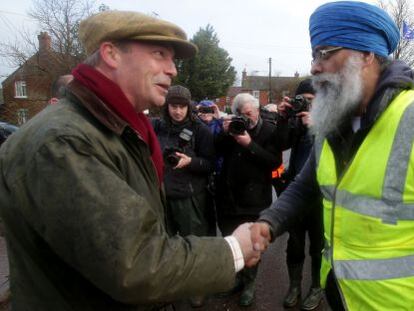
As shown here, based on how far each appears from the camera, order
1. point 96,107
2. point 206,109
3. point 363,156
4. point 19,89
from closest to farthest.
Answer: point 96,107 → point 363,156 → point 206,109 → point 19,89

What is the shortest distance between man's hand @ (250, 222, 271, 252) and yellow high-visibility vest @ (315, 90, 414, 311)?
410mm

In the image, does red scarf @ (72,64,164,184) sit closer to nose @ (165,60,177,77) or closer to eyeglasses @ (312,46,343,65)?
nose @ (165,60,177,77)

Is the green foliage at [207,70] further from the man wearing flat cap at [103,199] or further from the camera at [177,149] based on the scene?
the man wearing flat cap at [103,199]

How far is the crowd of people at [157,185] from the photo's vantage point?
48.2 inches

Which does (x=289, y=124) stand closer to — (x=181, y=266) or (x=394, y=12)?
(x=181, y=266)

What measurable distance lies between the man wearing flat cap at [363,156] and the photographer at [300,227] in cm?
166

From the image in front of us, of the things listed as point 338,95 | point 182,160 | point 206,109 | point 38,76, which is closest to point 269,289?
point 182,160

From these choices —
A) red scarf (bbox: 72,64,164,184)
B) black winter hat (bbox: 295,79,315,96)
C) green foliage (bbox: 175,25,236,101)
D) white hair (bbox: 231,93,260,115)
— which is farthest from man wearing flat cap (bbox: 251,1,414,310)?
green foliage (bbox: 175,25,236,101)

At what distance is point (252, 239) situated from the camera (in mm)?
1927

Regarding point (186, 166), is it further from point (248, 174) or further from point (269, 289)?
point (269, 289)

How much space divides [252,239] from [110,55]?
1.05 meters

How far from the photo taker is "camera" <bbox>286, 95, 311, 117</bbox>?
376 cm

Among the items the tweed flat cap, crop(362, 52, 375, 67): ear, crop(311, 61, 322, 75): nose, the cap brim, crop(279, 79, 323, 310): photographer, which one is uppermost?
the tweed flat cap

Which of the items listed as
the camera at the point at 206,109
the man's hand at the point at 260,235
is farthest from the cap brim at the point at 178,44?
the camera at the point at 206,109
